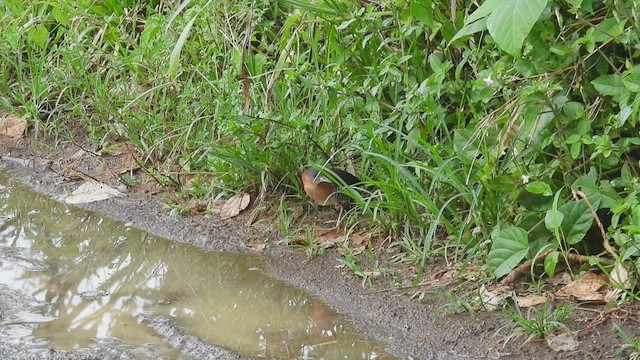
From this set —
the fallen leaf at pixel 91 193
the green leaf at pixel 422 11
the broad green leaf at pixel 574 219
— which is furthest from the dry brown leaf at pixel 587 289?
the fallen leaf at pixel 91 193

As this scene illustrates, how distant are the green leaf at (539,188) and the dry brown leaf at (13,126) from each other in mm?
3010

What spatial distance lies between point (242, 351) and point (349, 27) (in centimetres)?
151

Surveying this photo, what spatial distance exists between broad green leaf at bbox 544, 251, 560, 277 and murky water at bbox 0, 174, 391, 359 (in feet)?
1.92

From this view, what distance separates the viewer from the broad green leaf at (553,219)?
276 cm

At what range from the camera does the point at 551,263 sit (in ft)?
9.21

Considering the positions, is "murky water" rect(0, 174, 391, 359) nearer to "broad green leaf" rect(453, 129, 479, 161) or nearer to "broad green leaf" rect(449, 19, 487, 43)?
"broad green leaf" rect(453, 129, 479, 161)

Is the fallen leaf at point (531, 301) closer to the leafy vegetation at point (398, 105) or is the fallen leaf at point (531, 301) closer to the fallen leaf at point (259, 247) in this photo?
the leafy vegetation at point (398, 105)

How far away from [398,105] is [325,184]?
0.41 m

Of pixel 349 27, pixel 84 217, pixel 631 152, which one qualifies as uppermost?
pixel 349 27

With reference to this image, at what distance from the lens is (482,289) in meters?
2.93

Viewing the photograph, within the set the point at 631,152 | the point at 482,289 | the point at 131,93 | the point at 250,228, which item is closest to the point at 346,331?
the point at 482,289

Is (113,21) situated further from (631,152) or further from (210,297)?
(631,152)

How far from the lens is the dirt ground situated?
2656 mm

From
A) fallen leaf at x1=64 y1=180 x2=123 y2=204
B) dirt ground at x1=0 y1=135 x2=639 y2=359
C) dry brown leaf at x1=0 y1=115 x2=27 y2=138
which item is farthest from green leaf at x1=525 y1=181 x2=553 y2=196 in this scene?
dry brown leaf at x1=0 y1=115 x2=27 y2=138
